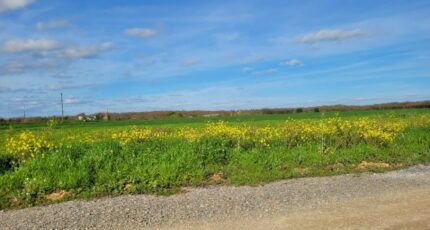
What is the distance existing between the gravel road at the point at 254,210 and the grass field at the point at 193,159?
34.3 inches

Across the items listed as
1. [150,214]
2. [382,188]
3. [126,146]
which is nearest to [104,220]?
[150,214]

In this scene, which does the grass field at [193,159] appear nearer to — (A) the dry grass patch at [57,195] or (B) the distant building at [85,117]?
(A) the dry grass patch at [57,195]

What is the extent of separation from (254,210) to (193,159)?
15.4 ft

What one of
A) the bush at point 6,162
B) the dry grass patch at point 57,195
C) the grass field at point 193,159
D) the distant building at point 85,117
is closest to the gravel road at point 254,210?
the dry grass patch at point 57,195

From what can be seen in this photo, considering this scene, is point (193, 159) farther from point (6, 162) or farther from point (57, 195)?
point (6, 162)

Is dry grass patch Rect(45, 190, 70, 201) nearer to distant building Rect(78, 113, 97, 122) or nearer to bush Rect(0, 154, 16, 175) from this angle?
bush Rect(0, 154, 16, 175)

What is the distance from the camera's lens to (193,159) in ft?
41.3

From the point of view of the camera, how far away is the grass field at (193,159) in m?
10.1

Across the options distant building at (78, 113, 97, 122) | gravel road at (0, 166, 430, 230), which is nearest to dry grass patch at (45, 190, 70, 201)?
gravel road at (0, 166, 430, 230)

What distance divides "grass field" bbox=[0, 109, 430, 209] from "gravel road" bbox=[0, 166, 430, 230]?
87cm

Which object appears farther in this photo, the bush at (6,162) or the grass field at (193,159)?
the bush at (6,162)

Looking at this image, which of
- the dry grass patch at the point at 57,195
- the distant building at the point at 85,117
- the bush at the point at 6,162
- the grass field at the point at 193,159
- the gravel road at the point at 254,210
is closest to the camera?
the gravel road at the point at 254,210

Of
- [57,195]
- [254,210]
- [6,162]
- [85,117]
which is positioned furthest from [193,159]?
[85,117]

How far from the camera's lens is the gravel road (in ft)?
23.9
